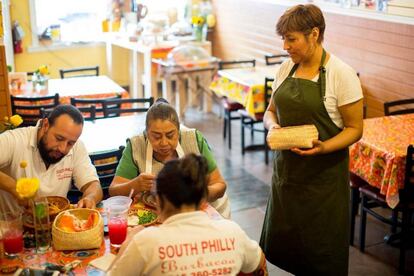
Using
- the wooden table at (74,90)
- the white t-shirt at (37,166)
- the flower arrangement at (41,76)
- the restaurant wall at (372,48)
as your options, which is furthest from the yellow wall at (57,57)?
the white t-shirt at (37,166)

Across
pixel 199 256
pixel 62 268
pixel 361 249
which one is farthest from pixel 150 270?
pixel 361 249

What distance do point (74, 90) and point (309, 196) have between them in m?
3.08

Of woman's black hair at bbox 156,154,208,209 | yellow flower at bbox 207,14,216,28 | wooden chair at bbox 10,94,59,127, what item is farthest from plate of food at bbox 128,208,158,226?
yellow flower at bbox 207,14,216,28

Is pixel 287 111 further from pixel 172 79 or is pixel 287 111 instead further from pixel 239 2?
pixel 239 2

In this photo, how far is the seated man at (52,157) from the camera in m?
2.49

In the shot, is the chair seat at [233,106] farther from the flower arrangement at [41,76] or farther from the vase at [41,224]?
the vase at [41,224]

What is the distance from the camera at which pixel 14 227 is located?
2045mm

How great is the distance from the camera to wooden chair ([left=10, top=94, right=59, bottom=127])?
4.38 m

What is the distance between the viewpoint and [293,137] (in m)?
2.49

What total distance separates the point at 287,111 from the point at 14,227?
1.27m

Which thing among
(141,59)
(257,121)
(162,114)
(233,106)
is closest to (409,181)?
(162,114)

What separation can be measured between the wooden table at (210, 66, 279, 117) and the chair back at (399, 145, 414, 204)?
213 centimetres

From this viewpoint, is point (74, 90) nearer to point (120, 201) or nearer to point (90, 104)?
point (90, 104)

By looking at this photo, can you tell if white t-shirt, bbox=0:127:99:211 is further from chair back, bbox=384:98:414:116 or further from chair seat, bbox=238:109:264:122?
chair seat, bbox=238:109:264:122
